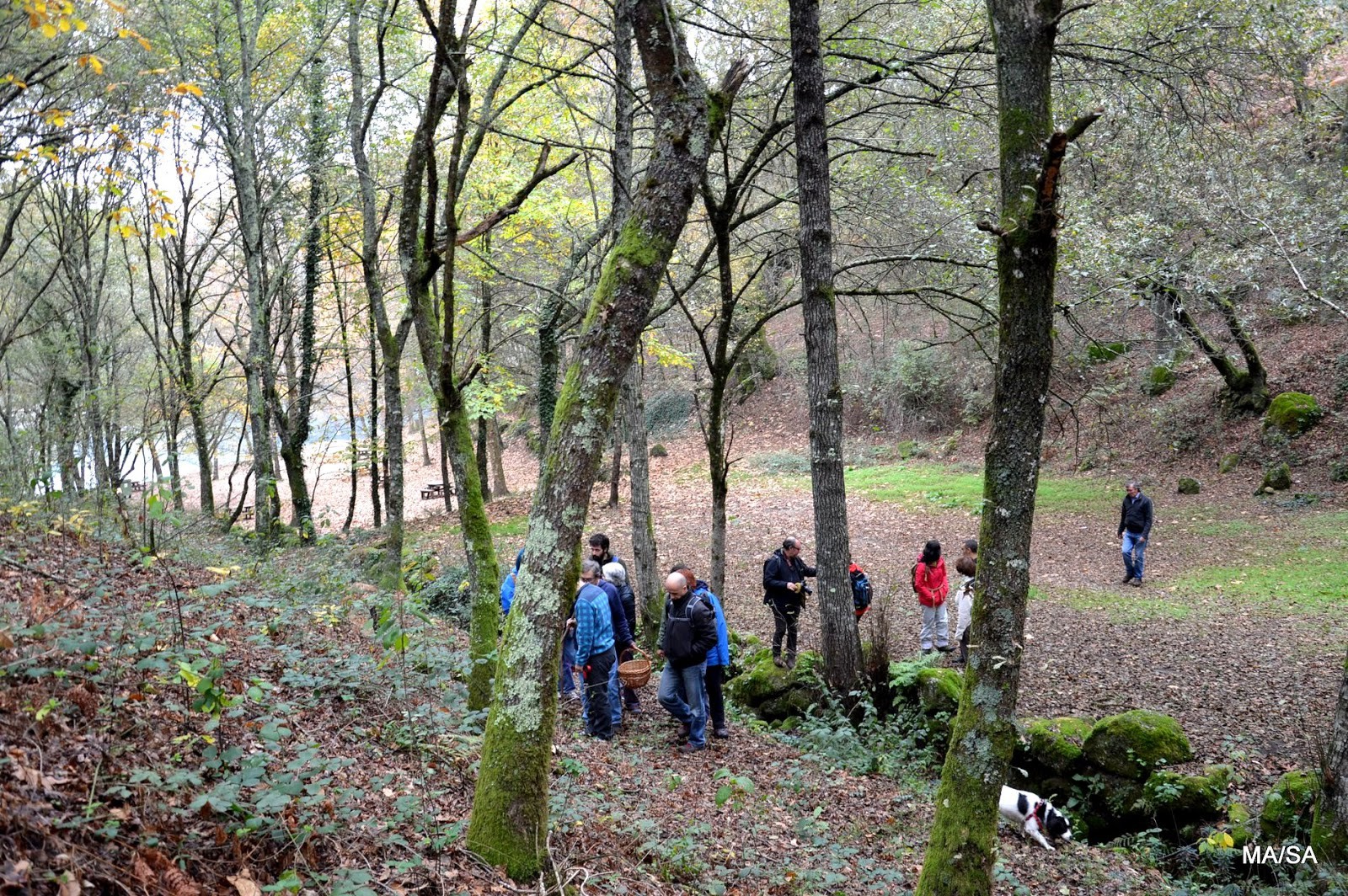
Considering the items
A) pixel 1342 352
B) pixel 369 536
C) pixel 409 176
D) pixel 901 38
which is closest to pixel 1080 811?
pixel 409 176

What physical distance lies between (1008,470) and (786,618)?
5.88 m

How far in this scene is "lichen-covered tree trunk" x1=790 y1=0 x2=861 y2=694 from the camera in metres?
7.86

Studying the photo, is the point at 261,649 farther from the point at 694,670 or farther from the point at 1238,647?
the point at 1238,647

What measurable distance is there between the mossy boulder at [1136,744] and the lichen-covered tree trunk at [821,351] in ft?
7.77

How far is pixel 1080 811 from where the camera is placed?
6.62 metres

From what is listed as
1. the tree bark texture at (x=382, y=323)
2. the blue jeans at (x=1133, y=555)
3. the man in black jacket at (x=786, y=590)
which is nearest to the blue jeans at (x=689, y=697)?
the man in black jacket at (x=786, y=590)

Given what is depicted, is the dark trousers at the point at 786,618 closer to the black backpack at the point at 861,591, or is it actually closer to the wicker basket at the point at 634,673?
the black backpack at the point at 861,591

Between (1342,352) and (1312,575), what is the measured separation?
31.3 ft

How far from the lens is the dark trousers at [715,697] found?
7465mm

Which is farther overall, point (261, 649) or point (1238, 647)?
point (1238, 647)

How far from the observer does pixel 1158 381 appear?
866 inches

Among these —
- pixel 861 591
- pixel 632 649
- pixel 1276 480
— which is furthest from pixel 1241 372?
pixel 632 649

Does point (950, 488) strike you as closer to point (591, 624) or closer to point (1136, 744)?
point (1136, 744)

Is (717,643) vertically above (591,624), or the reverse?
(591,624)
